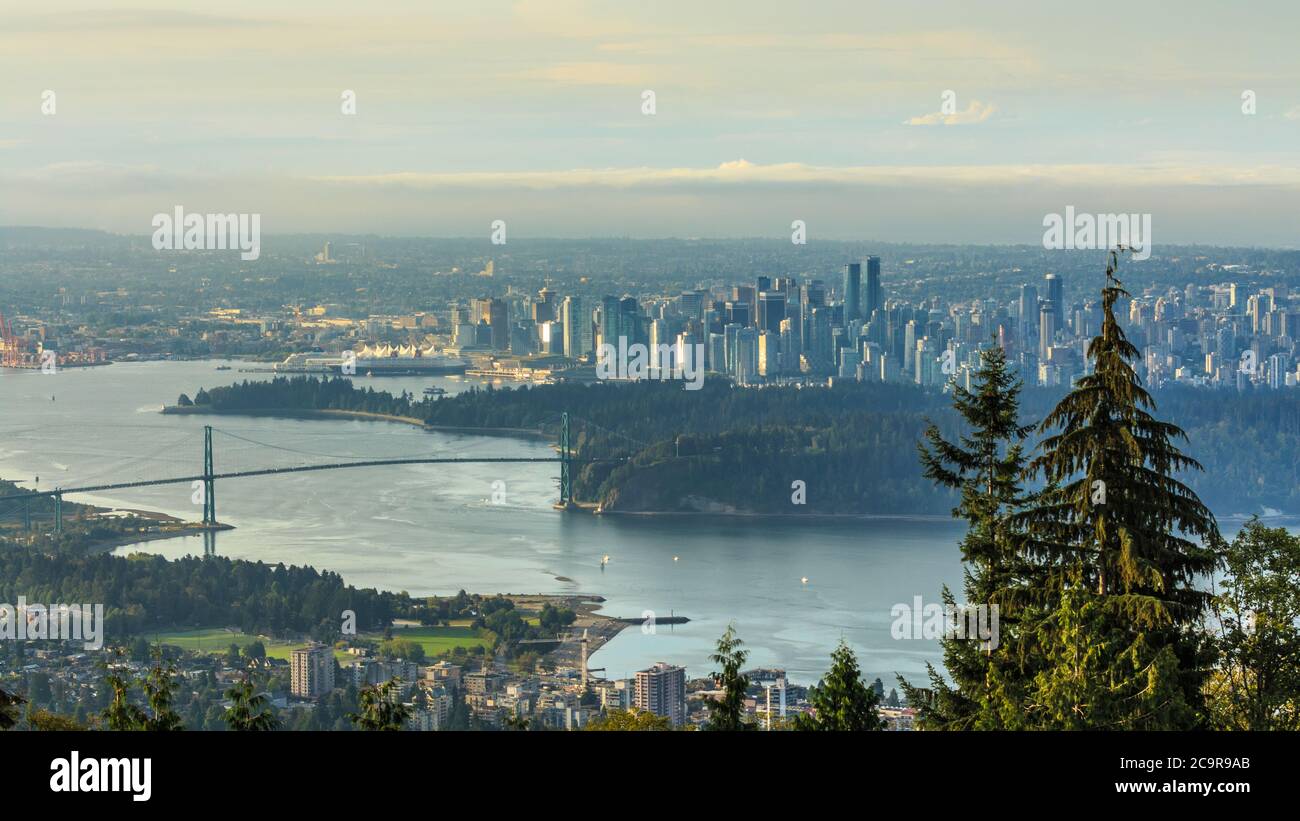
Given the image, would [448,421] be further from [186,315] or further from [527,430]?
[186,315]

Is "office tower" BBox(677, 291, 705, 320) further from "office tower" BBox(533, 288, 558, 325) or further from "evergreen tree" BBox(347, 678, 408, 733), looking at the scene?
"evergreen tree" BBox(347, 678, 408, 733)

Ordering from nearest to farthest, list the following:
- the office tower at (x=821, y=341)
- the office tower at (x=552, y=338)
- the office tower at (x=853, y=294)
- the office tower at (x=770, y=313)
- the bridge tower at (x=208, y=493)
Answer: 1. the bridge tower at (x=208, y=493)
2. the office tower at (x=821, y=341)
3. the office tower at (x=770, y=313)
4. the office tower at (x=853, y=294)
5. the office tower at (x=552, y=338)

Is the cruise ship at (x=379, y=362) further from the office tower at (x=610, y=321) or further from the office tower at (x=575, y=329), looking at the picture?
the office tower at (x=610, y=321)

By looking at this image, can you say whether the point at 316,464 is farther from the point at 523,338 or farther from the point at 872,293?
the point at 872,293

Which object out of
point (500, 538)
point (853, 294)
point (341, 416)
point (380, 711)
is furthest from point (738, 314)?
point (380, 711)

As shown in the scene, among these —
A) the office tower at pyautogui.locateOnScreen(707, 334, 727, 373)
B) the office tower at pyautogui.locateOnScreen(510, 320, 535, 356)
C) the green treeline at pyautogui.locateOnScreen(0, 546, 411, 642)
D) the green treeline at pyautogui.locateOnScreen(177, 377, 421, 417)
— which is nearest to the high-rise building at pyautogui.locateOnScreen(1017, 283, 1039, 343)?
the office tower at pyautogui.locateOnScreen(707, 334, 727, 373)

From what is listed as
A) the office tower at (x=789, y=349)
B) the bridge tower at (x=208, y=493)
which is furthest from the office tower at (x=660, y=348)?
the bridge tower at (x=208, y=493)

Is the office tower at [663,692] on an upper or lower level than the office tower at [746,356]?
lower
